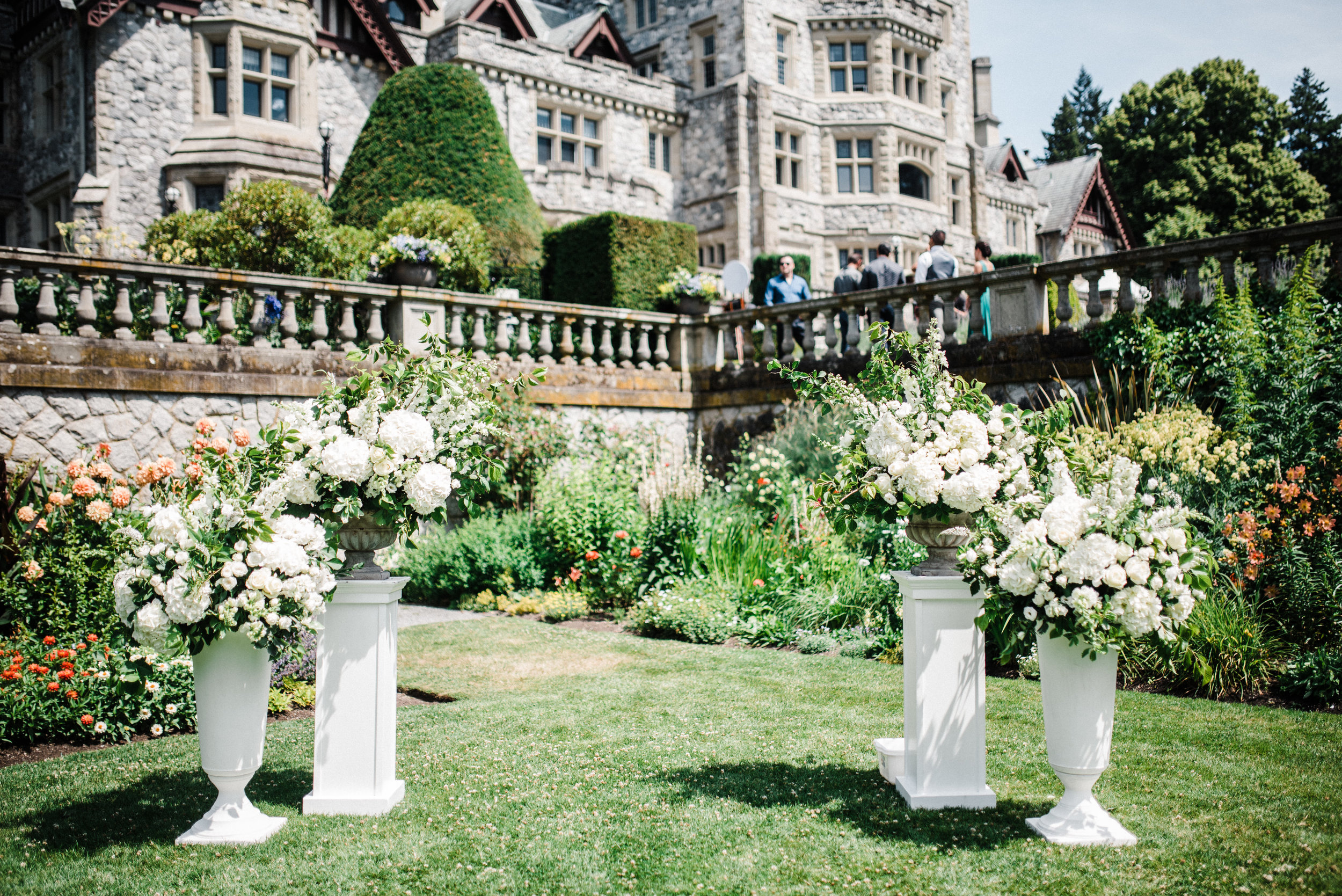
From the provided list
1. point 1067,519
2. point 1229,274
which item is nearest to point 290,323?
point 1067,519

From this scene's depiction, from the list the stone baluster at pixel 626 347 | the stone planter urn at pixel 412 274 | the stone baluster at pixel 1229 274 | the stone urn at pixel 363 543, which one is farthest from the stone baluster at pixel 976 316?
the stone urn at pixel 363 543

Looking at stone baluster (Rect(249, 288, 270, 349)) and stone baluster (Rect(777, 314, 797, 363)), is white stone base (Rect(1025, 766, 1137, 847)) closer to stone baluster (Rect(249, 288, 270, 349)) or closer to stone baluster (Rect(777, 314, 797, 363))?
stone baluster (Rect(777, 314, 797, 363))

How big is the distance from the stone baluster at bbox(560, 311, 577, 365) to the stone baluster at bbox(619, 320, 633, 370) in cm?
71

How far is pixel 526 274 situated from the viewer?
57.0 feet

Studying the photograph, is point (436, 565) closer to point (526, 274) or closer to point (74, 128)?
point (526, 274)

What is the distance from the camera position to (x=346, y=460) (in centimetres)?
400

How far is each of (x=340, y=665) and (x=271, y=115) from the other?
2117 cm

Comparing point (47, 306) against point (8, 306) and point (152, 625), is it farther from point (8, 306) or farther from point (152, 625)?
point (152, 625)

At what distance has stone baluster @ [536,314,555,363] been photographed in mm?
12367

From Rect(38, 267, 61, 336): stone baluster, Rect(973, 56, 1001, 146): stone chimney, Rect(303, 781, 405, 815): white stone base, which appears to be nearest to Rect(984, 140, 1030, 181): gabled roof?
Rect(973, 56, 1001, 146): stone chimney

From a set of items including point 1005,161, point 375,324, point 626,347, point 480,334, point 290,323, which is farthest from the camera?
point 1005,161

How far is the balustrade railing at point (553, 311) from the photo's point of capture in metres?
9.30

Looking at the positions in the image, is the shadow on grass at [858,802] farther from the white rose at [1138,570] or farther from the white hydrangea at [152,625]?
the white hydrangea at [152,625]

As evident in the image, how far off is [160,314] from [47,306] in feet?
3.14
